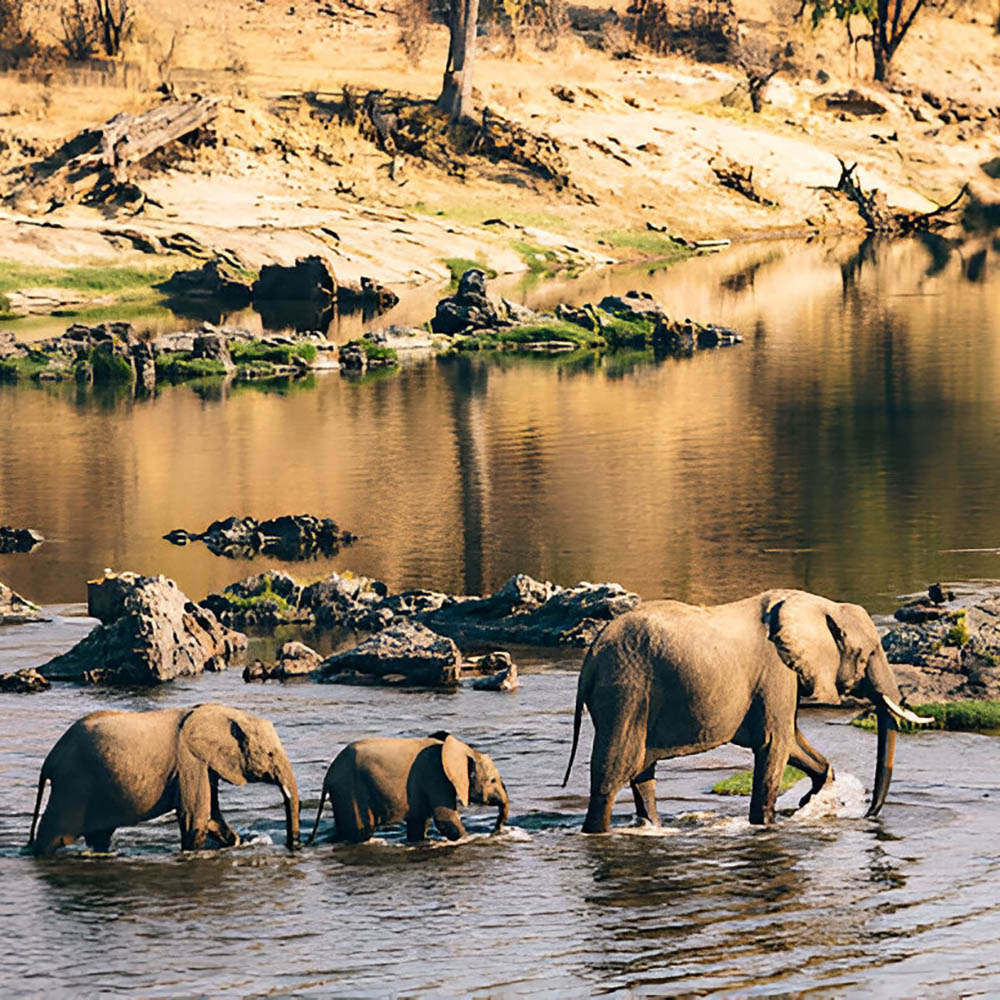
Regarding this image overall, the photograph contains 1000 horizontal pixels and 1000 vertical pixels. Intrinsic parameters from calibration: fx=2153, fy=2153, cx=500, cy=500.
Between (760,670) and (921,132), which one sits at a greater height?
(921,132)

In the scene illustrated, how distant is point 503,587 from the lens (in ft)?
81.0

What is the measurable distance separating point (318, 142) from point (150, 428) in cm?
4272

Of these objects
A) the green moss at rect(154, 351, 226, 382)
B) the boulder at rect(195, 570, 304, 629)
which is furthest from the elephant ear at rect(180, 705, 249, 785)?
the green moss at rect(154, 351, 226, 382)

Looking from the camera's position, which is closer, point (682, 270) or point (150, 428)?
point (150, 428)

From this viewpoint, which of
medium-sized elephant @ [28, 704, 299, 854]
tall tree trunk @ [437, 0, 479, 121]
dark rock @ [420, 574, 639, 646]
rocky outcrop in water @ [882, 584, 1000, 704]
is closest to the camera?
medium-sized elephant @ [28, 704, 299, 854]

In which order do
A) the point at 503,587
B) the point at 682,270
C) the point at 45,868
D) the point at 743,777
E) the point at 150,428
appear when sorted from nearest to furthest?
the point at 45,868
the point at 743,777
the point at 503,587
the point at 150,428
the point at 682,270

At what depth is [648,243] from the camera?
82.8m

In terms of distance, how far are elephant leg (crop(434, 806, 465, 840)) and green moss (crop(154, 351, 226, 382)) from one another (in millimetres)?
38794

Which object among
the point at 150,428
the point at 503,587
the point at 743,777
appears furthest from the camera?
the point at 150,428

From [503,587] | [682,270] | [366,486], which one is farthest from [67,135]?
[503,587]

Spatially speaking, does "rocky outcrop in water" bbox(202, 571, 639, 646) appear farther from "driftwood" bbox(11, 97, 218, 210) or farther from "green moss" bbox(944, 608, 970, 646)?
"driftwood" bbox(11, 97, 218, 210)

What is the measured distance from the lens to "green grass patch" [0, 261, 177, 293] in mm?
65438

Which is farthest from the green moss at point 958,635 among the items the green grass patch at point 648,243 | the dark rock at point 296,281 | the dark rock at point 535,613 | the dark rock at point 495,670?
the green grass patch at point 648,243

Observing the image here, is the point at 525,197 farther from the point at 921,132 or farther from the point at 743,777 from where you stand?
the point at 743,777
